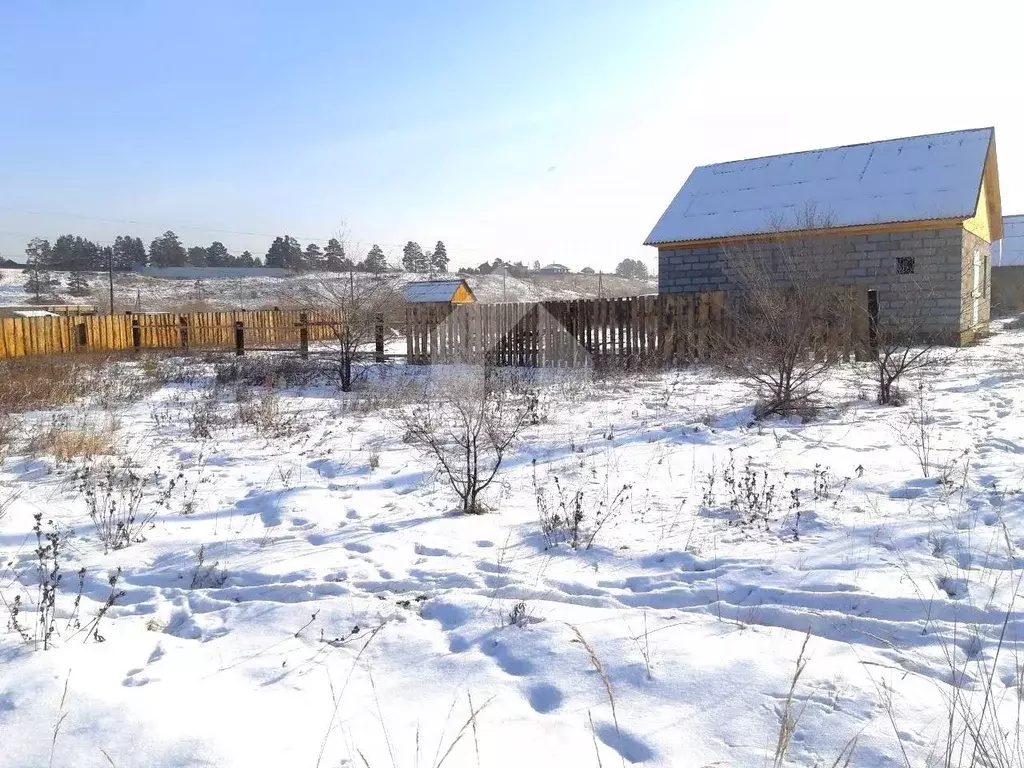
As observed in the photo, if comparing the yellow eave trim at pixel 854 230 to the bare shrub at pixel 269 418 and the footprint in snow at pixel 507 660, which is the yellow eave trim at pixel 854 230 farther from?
the footprint in snow at pixel 507 660

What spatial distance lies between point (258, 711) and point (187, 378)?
12.2 metres

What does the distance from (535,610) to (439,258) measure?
88.2m

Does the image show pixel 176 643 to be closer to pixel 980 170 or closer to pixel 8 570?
pixel 8 570

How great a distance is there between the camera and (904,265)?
50.6ft

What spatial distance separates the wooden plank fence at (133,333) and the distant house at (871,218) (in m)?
10.6


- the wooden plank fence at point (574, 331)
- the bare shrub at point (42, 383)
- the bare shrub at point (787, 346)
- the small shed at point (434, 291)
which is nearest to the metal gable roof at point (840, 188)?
the wooden plank fence at point (574, 331)

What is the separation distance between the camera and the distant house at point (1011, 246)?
34656mm

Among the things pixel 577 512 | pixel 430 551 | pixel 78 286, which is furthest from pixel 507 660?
pixel 78 286

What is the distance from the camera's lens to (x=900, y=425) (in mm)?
6934

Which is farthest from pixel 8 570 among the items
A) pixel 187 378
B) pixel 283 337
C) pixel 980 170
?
pixel 283 337

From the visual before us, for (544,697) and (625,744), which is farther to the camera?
(544,697)

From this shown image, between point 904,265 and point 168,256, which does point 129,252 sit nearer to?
point 168,256

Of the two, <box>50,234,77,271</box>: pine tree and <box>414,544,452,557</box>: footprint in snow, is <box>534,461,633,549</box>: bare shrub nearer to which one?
<box>414,544,452,557</box>: footprint in snow

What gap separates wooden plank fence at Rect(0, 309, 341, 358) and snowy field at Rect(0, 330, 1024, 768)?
12.9 meters
